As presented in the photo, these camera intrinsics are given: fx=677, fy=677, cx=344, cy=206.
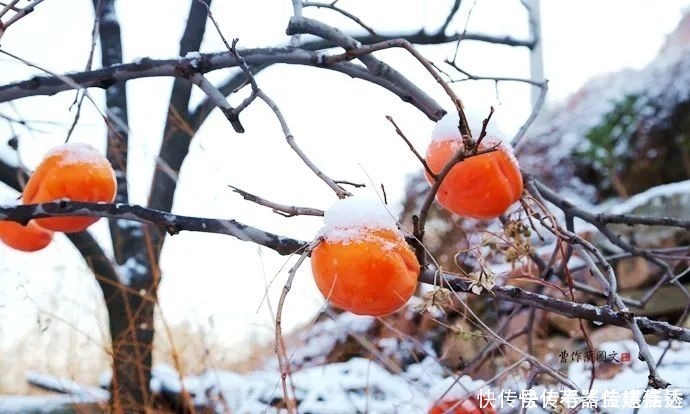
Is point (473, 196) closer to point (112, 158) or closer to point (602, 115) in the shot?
point (112, 158)

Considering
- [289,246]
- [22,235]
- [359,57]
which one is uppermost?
[359,57]

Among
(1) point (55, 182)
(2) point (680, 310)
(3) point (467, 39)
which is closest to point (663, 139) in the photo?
(2) point (680, 310)

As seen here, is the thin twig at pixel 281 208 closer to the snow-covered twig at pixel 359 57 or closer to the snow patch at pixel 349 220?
the snow patch at pixel 349 220

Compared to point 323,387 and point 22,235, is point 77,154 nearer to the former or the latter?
point 22,235

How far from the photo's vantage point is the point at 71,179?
808 millimetres

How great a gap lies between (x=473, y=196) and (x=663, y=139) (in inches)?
137

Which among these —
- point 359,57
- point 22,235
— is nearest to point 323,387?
point 22,235

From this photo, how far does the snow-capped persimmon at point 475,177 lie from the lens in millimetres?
668

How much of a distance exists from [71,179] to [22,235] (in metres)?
0.16

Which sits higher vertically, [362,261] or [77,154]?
[77,154]

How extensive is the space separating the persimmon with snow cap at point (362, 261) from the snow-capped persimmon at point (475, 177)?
3.7 inches

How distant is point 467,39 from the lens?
1.97 m

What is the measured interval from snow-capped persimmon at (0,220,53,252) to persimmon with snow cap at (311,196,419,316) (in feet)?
1.57

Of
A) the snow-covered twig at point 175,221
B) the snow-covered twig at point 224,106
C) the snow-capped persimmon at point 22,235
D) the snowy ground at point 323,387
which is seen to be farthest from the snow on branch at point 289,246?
the snowy ground at point 323,387
